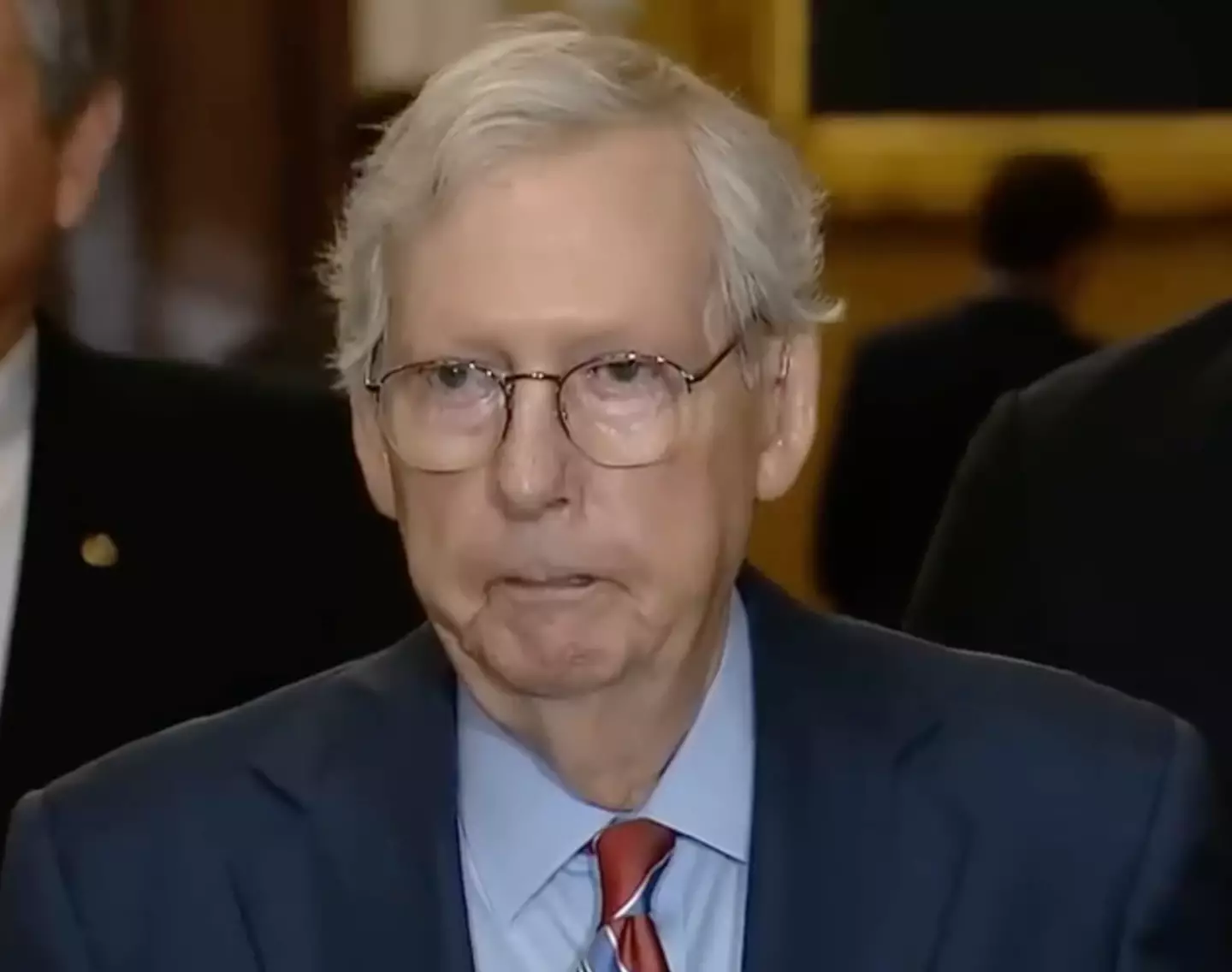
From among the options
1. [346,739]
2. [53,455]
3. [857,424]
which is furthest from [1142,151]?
[346,739]

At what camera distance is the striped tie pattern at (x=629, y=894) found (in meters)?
1.24

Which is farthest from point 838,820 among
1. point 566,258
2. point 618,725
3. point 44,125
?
point 44,125

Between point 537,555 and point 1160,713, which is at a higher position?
point 537,555

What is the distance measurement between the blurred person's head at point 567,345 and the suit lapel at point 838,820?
0.38ft

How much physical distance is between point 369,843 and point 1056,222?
1.69 m

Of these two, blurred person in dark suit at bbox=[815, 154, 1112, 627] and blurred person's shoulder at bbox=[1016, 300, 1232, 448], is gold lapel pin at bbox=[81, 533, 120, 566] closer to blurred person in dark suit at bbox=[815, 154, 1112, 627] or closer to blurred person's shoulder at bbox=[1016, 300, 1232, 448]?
blurred person's shoulder at bbox=[1016, 300, 1232, 448]

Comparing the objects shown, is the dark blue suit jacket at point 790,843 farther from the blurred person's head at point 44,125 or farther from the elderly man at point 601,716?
the blurred person's head at point 44,125

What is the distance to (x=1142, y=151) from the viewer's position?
2.75 m

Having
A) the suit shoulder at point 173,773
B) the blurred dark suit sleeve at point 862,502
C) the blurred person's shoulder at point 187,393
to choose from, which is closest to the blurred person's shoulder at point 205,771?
the suit shoulder at point 173,773

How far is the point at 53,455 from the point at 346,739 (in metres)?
0.54

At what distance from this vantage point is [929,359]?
2.76 m

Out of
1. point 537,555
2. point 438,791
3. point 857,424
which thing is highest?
point 537,555

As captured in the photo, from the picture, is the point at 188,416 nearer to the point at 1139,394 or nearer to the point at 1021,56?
the point at 1139,394

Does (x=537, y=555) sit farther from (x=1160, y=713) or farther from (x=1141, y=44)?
(x=1141, y=44)
